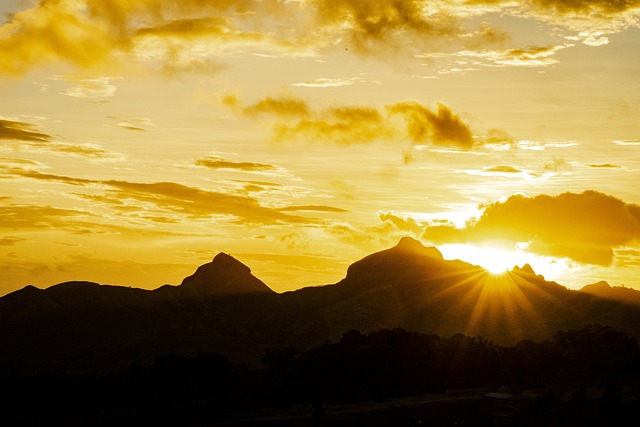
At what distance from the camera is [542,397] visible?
297 ft

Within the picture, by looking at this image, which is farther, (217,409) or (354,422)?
(217,409)

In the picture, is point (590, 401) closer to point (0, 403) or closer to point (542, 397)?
point (542, 397)

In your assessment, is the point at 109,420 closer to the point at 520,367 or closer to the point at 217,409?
the point at 217,409

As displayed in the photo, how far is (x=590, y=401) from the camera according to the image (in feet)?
301

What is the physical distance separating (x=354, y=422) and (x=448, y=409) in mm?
11153

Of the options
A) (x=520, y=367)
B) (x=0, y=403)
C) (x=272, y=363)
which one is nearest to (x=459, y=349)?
(x=520, y=367)

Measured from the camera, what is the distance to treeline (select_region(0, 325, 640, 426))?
106m

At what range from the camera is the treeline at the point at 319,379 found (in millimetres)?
106438

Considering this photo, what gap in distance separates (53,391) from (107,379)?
11.6 metres

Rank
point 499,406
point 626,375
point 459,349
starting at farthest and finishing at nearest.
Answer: point 459,349 < point 626,375 < point 499,406

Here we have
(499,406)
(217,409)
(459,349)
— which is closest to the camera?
(499,406)

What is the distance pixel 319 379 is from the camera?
4633 inches

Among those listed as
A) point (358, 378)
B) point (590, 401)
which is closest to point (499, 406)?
point (590, 401)

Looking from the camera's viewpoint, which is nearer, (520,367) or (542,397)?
(542,397)
